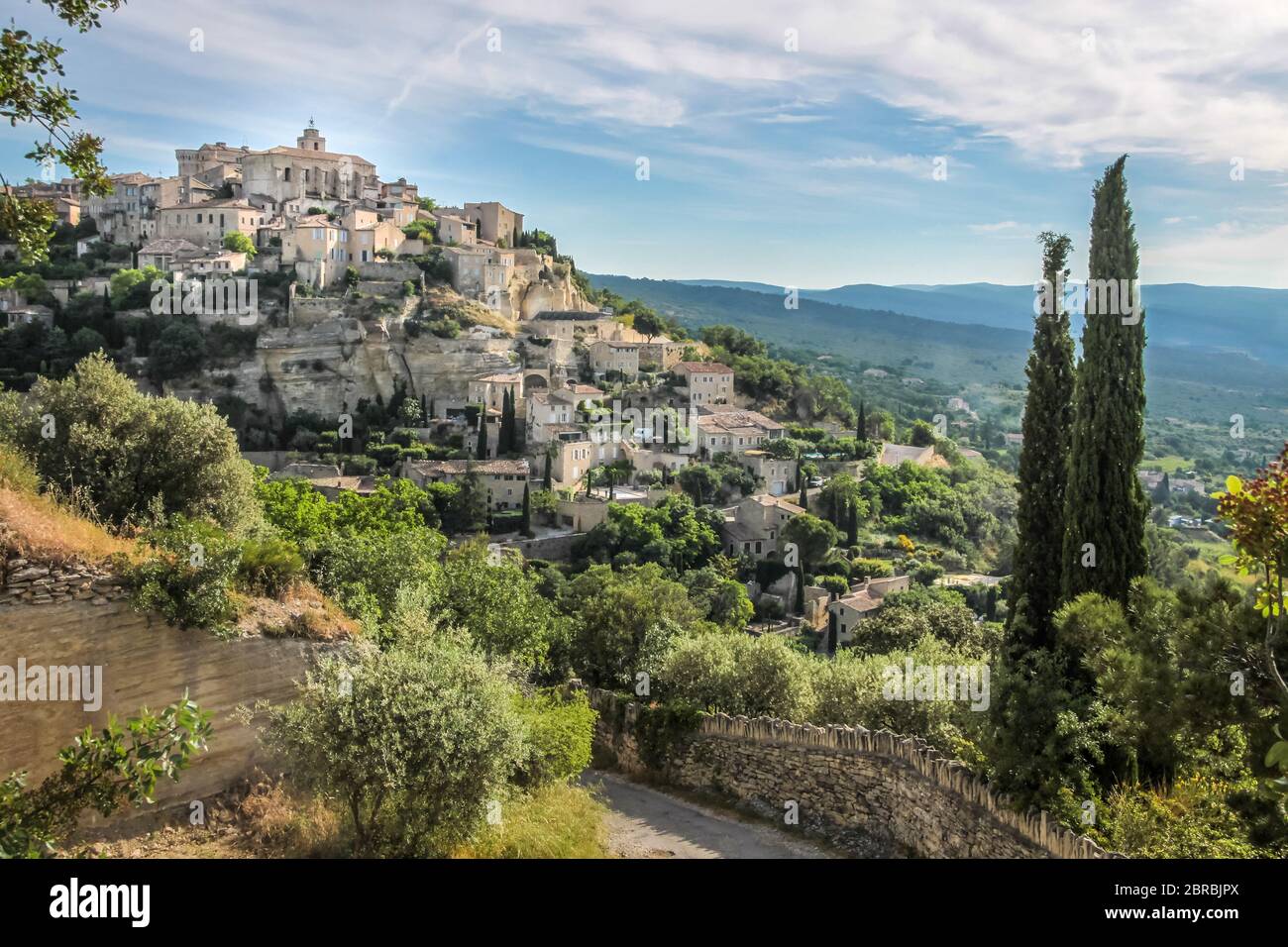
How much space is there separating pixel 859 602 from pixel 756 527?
1257cm

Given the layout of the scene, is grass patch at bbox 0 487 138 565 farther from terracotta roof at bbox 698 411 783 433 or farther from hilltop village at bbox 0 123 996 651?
terracotta roof at bbox 698 411 783 433

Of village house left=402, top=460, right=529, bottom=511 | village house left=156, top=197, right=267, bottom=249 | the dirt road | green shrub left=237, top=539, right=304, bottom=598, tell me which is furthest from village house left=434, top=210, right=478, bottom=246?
green shrub left=237, top=539, right=304, bottom=598

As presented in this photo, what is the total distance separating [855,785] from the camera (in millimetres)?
12078

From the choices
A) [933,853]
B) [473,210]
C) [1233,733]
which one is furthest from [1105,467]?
[473,210]

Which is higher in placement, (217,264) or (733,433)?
(217,264)

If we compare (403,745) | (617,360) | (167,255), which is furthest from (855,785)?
(167,255)

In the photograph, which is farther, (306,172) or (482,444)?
(306,172)

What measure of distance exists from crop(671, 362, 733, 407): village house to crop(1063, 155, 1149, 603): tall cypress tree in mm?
65686

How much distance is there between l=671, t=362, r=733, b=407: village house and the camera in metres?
78.5

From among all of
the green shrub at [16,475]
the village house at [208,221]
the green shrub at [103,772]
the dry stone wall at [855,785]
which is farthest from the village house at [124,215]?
the green shrub at [103,772]

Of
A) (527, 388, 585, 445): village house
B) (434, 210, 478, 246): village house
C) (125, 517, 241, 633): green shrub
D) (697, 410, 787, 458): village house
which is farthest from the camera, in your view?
(434, 210, 478, 246): village house

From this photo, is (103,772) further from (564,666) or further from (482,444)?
(482,444)

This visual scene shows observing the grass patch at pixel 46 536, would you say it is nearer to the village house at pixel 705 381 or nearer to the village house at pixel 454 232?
the village house at pixel 705 381
